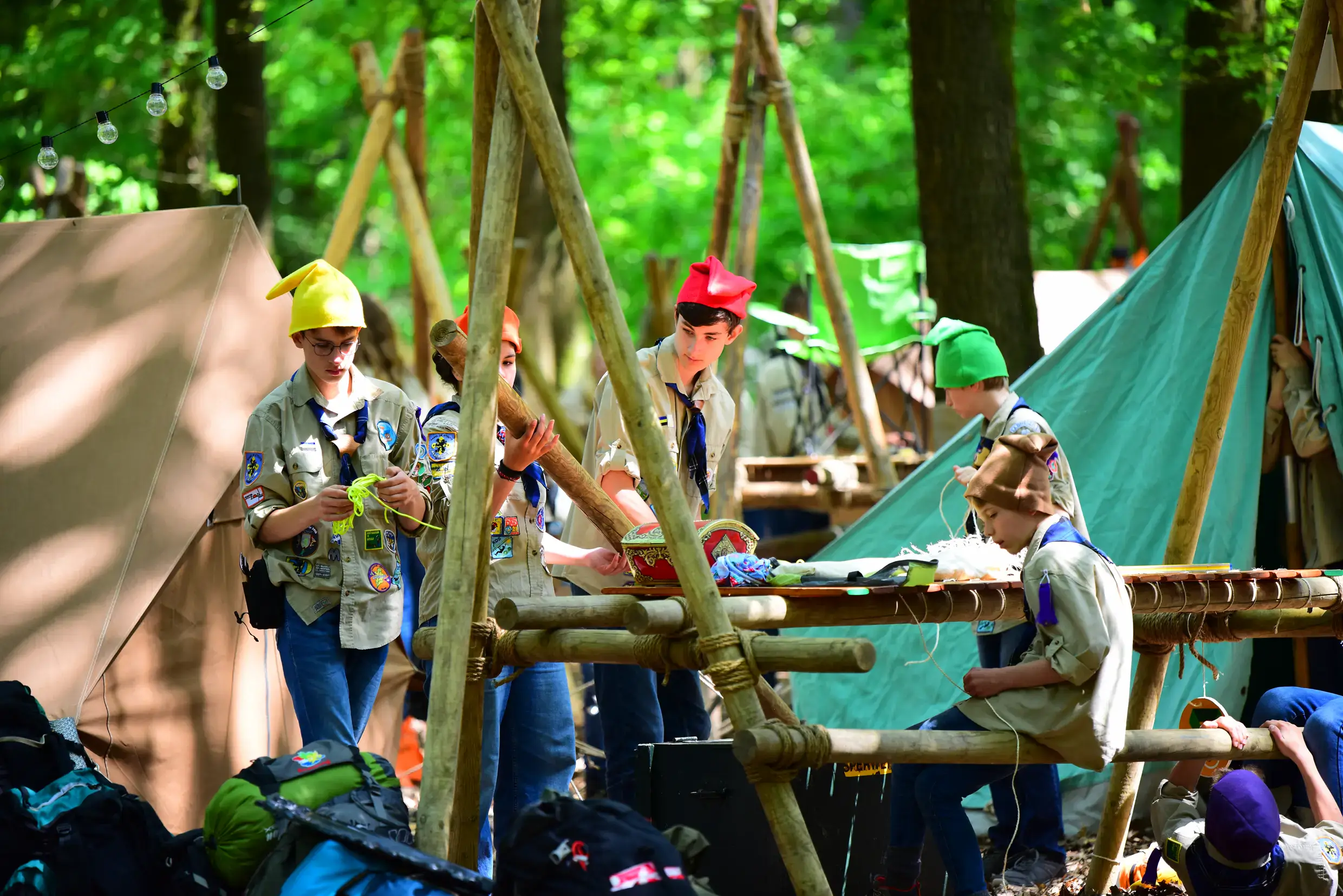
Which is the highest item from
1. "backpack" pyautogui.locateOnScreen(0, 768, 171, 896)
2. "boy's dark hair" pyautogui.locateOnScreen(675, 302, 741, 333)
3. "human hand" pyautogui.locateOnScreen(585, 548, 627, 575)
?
"boy's dark hair" pyautogui.locateOnScreen(675, 302, 741, 333)

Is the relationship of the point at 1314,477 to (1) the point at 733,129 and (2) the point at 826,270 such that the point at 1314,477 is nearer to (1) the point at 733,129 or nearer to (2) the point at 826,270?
(2) the point at 826,270

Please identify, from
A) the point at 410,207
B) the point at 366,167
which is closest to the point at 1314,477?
the point at 410,207

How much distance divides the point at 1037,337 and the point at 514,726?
13.6 feet

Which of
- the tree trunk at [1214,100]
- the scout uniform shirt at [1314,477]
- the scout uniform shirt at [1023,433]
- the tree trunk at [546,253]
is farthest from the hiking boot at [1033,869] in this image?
the tree trunk at [546,253]

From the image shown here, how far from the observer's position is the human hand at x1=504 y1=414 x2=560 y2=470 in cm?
391

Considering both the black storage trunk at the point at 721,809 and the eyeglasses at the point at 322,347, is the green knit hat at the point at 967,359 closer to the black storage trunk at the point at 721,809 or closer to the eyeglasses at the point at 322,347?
the black storage trunk at the point at 721,809

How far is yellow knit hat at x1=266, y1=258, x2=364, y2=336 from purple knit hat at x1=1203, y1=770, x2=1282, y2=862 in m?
2.74

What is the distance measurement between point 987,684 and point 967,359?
55.3 inches

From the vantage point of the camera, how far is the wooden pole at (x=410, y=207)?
7484mm

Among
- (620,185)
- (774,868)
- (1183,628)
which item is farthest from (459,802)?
(620,185)

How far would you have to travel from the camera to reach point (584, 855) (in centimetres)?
301

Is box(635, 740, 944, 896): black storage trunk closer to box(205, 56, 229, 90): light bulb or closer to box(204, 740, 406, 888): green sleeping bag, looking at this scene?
box(204, 740, 406, 888): green sleeping bag

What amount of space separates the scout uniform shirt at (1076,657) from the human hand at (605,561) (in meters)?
1.22

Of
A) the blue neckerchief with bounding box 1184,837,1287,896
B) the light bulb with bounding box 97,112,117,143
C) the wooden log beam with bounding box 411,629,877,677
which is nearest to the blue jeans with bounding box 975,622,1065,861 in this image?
the blue neckerchief with bounding box 1184,837,1287,896
